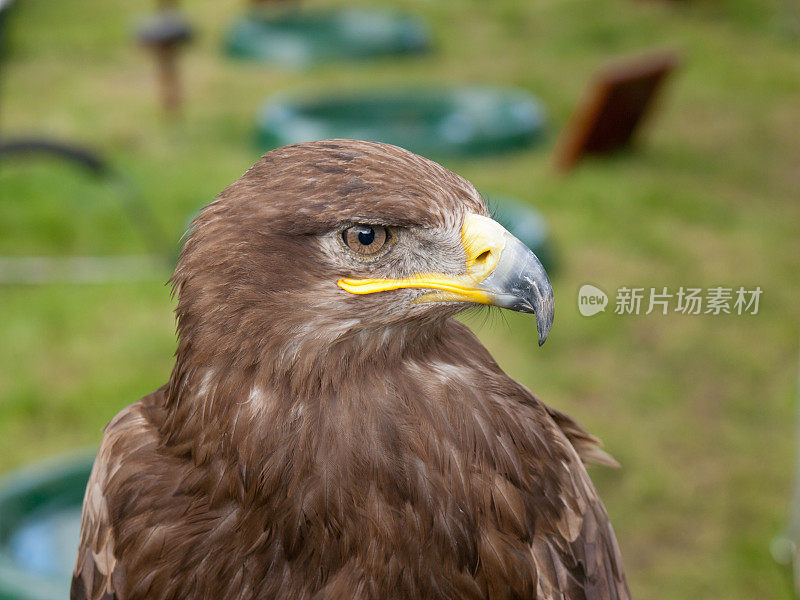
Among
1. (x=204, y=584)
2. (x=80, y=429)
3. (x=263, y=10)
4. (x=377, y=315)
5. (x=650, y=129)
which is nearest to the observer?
(x=377, y=315)

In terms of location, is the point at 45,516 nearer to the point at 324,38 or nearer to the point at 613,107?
the point at 613,107

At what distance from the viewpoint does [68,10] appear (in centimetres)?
1211

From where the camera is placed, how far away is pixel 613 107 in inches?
308

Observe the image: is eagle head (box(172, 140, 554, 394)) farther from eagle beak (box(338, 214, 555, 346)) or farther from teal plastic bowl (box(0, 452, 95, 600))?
teal plastic bowl (box(0, 452, 95, 600))

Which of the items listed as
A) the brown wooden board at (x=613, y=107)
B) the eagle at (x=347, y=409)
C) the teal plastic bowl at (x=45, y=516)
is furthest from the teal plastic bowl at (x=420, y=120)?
the eagle at (x=347, y=409)

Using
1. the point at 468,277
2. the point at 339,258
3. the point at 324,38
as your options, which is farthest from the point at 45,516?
the point at 324,38

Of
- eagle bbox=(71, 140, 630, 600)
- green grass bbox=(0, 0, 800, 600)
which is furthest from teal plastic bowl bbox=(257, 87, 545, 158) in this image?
eagle bbox=(71, 140, 630, 600)

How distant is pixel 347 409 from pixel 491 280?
14.8 inches

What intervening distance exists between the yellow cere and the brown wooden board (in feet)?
20.1

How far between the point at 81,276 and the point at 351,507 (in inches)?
191

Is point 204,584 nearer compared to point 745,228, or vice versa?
point 204,584

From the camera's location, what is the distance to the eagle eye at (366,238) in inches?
69.9

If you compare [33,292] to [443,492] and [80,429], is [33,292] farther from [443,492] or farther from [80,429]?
[443,492]

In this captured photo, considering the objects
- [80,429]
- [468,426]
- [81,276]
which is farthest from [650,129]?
[468,426]
